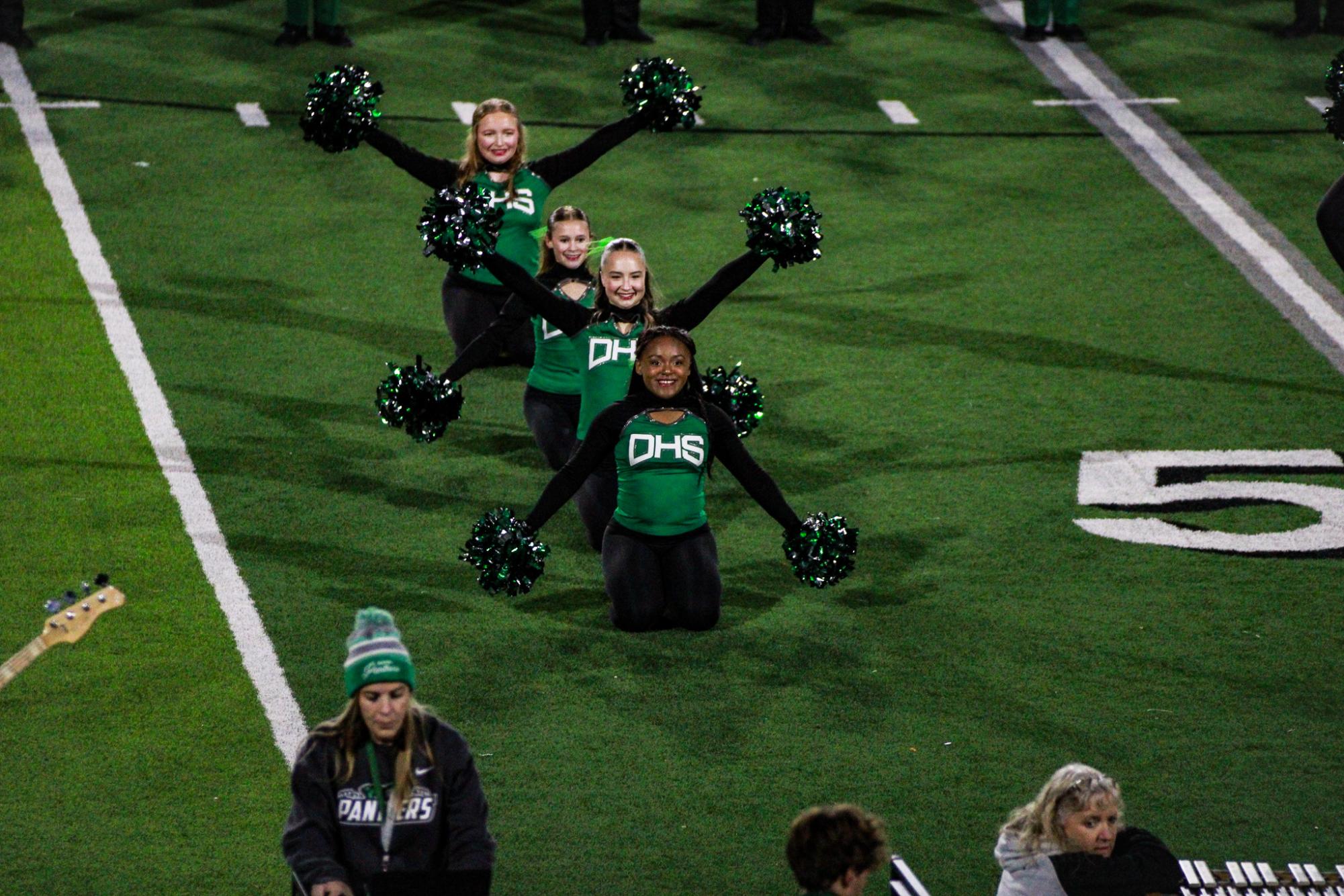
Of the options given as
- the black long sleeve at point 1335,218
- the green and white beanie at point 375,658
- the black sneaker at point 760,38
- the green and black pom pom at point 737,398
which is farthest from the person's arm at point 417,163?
the black sneaker at point 760,38

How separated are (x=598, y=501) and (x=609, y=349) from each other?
0.66 meters

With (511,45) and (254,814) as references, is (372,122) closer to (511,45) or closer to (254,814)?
(254,814)

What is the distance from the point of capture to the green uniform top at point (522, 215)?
11.3 metres

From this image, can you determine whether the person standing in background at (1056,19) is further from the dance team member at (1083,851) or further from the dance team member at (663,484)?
the dance team member at (1083,851)

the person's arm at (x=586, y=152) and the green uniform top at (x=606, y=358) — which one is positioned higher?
the person's arm at (x=586, y=152)

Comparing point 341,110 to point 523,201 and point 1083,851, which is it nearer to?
point 523,201

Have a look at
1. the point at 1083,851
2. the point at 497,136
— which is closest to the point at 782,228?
the point at 497,136

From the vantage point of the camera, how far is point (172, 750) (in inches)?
311

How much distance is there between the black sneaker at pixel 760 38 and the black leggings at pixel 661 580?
32.2ft

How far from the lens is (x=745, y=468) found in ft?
28.3

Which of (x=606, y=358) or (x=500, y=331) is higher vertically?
(x=606, y=358)

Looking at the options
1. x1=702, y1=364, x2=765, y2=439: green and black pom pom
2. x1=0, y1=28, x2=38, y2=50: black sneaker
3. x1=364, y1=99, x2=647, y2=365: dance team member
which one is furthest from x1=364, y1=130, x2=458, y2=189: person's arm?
x1=0, y1=28, x2=38, y2=50: black sneaker

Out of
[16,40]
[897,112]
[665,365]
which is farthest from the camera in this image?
[16,40]

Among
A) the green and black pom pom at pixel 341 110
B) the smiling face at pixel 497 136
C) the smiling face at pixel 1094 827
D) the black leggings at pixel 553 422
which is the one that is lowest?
the black leggings at pixel 553 422
